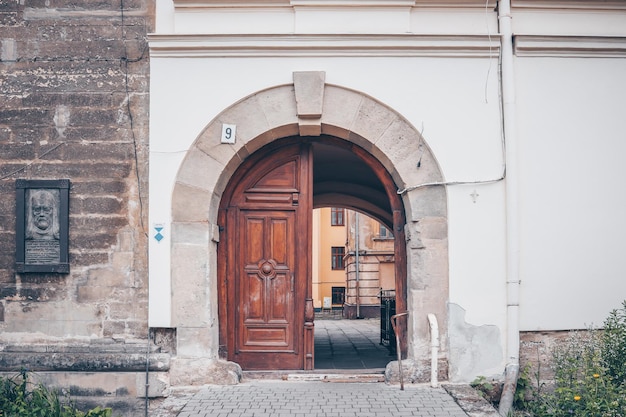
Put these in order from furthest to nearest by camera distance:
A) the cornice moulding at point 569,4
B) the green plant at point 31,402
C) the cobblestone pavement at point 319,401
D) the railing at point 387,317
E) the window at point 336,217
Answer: the window at point 336,217 → the railing at point 387,317 → the cornice moulding at point 569,4 → the green plant at point 31,402 → the cobblestone pavement at point 319,401

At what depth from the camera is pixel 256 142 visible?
7.52 meters

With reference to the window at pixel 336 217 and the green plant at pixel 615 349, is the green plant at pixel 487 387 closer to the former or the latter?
the green plant at pixel 615 349

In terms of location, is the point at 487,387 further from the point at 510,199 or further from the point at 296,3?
the point at 296,3

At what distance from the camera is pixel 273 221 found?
7855mm

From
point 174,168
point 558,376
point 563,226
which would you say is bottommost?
point 558,376

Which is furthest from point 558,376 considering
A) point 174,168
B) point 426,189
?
point 174,168

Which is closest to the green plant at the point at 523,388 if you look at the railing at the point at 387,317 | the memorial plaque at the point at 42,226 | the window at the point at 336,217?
the railing at the point at 387,317

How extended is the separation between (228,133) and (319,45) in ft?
4.43

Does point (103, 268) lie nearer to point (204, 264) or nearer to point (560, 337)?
point (204, 264)

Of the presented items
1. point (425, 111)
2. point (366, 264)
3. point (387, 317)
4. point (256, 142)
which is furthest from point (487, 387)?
point (366, 264)

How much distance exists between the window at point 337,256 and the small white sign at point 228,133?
89.0 ft

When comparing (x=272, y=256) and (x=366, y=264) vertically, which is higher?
(x=366, y=264)

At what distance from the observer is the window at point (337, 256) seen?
1350 inches

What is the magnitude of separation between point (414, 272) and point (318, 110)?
201 cm
